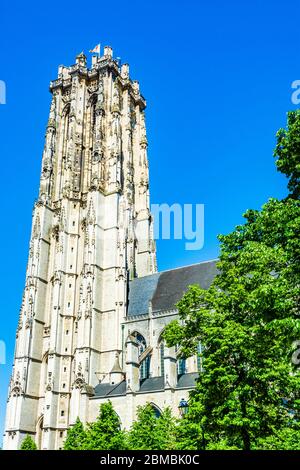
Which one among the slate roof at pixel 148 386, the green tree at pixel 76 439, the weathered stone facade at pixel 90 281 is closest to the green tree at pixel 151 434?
the green tree at pixel 76 439

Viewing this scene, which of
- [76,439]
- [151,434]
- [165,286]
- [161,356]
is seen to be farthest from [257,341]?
[165,286]

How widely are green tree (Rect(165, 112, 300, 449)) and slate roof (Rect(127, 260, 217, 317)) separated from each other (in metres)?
25.7

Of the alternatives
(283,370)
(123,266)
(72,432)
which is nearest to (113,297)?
(123,266)

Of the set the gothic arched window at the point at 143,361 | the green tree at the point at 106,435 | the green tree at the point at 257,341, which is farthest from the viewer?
the gothic arched window at the point at 143,361

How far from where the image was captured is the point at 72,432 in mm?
31406

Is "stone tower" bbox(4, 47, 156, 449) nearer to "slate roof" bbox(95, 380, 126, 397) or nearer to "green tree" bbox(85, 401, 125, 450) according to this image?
"slate roof" bbox(95, 380, 126, 397)

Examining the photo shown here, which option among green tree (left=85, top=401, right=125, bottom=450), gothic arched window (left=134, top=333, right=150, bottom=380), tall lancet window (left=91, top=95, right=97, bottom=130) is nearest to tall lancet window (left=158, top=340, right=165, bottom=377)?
gothic arched window (left=134, top=333, right=150, bottom=380)

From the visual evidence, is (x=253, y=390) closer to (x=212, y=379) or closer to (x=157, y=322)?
(x=212, y=379)

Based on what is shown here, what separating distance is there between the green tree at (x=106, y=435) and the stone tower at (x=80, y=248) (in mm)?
10687

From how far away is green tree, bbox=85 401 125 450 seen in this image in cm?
2589

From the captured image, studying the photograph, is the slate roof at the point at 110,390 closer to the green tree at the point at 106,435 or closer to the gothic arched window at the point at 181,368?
the gothic arched window at the point at 181,368

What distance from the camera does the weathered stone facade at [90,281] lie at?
39.1 meters

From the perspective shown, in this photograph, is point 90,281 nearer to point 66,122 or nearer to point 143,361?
point 143,361

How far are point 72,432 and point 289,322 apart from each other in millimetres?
22722
